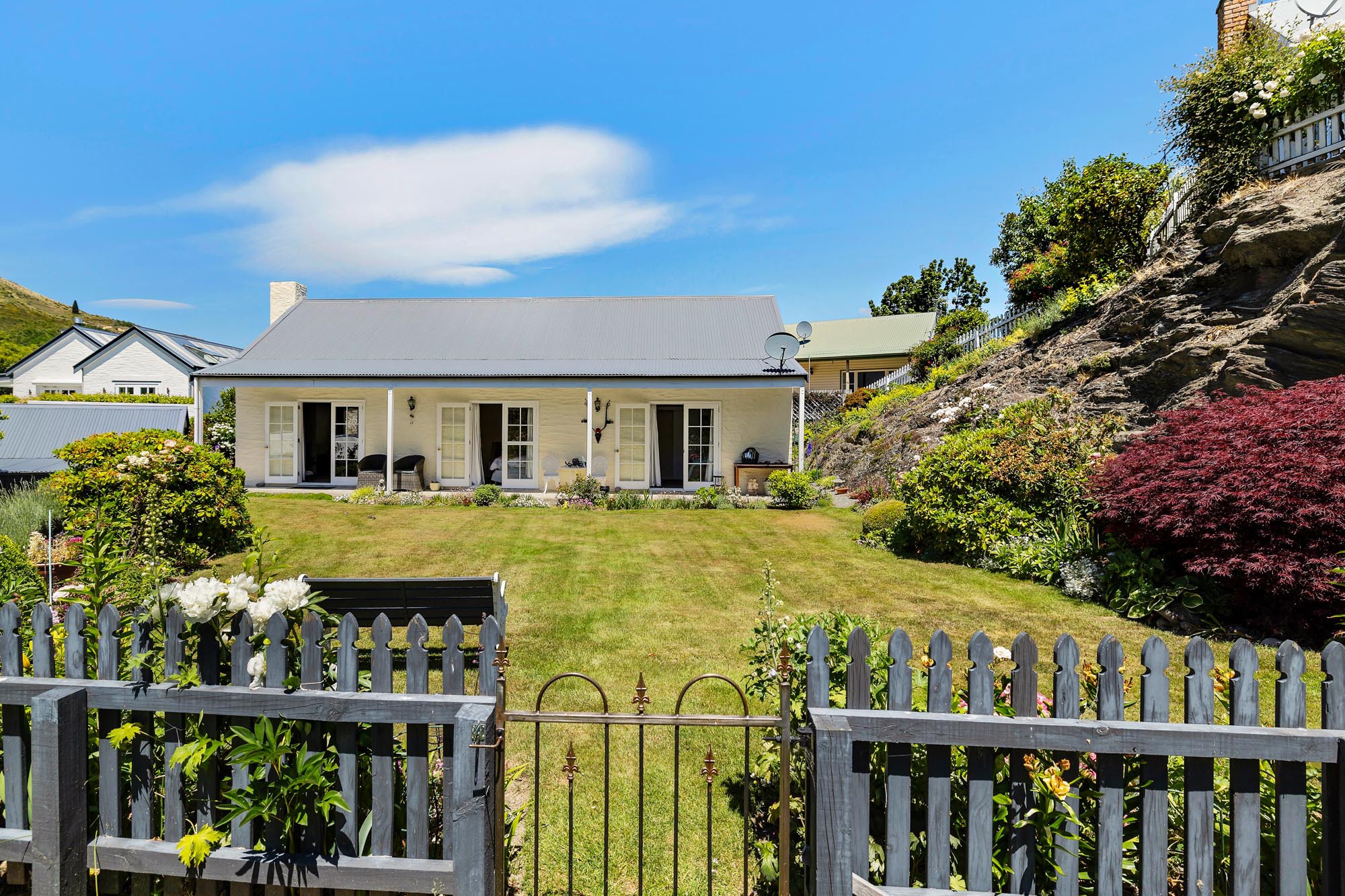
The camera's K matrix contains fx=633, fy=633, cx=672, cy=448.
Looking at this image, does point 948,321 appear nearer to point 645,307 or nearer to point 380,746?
point 645,307

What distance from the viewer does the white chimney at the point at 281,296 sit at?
20000mm

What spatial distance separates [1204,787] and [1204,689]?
12.4 inches

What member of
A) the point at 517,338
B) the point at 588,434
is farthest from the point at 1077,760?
the point at 517,338

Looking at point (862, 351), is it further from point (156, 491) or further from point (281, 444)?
point (156, 491)

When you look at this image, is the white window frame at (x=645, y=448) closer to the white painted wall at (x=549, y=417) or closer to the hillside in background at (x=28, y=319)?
the white painted wall at (x=549, y=417)

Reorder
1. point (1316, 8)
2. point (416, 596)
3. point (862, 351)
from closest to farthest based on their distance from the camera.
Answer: point (416, 596) → point (1316, 8) → point (862, 351)

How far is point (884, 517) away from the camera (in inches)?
386

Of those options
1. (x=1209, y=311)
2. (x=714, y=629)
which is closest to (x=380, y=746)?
(x=714, y=629)

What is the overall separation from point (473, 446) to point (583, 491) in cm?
413

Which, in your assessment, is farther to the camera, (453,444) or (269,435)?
(269,435)

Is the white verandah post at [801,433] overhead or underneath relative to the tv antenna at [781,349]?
underneath

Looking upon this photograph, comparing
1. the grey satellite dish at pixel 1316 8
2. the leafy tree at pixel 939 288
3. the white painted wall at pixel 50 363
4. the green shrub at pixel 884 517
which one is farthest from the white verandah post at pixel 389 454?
the leafy tree at pixel 939 288

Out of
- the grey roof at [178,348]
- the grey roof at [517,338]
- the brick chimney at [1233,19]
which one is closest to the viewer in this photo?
the brick chimney at [1233,19]

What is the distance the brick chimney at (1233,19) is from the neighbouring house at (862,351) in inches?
816
